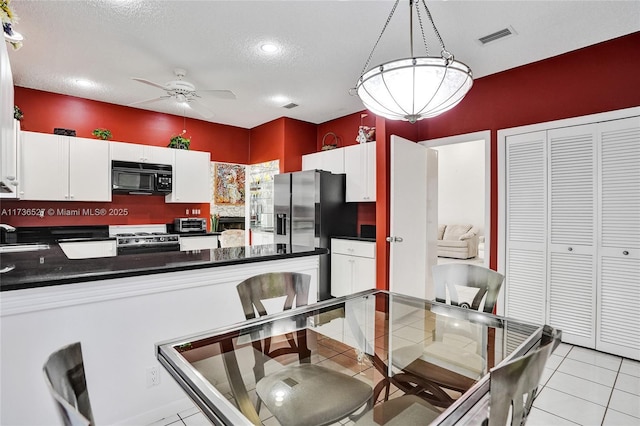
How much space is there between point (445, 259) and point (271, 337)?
24.5ft

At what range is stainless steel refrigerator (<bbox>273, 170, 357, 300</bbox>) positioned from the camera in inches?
171

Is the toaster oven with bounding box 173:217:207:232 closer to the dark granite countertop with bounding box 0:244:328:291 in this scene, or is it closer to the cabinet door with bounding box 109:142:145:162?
the cabinet door with bounding box 109:142:145:162

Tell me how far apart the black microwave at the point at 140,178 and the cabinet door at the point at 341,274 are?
2602mm

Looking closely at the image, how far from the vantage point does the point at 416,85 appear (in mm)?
1602

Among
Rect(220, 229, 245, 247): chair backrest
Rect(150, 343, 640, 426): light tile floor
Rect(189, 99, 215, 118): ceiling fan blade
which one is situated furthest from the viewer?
Rect(220, 229, 245, 247): chair backrest

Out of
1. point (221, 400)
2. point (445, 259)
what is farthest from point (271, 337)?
point (445, 259)

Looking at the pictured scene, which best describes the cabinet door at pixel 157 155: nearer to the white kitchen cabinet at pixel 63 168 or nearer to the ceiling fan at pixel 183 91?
the white kitchen cabinet at pixel 63 168

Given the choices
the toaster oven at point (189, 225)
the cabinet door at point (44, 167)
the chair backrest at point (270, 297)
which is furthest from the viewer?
the toaster oven at point (189, 225)

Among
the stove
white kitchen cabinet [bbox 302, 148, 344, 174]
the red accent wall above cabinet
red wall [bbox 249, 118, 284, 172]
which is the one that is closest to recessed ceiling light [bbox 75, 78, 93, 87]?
the red accent wall above cabinet

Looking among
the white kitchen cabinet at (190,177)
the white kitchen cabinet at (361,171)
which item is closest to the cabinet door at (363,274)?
the white kitchen cabinet at (361,171)

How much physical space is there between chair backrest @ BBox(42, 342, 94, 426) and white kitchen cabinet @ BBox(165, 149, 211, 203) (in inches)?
169

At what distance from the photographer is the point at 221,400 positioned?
2.94ft

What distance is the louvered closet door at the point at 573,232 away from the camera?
296 centimetres

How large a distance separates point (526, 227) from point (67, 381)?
374 centimetres
